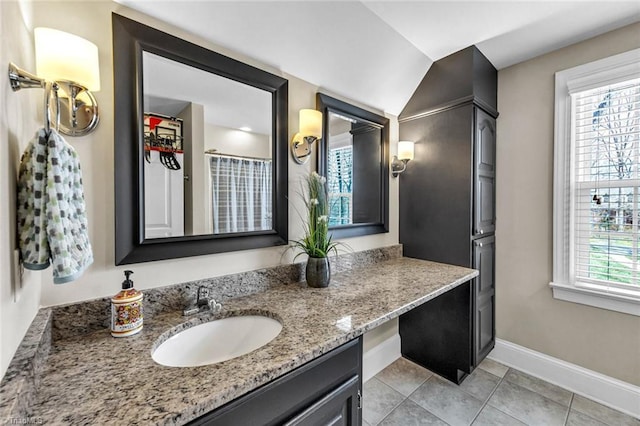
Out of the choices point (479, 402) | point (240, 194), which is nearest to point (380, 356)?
point (479, 402)

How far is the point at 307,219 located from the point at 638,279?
2096mm

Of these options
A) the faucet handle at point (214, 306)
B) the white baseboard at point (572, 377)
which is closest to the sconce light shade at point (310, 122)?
the faucet handle at point (214, 306)

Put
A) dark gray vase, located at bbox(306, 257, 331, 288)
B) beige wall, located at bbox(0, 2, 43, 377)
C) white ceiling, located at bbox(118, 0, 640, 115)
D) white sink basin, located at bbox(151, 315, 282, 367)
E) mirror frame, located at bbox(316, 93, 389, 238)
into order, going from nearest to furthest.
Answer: beige wall, located at bbox(0, 2, 43, 377) → white sink basin, located at bbox(151, 315, 282, 367) → white ceiling, located at bbox(118, 0, 640, 115) → dark gray vase, located at bbox(306, 257, 331, 288) → mirror frame, located at bbox(316, 93, 389, 238)

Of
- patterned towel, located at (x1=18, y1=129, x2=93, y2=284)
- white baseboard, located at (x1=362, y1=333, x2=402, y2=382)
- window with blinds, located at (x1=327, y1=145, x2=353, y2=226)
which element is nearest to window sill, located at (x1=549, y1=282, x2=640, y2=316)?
white baseboard, located at (x1=362, y1=333, x2=402, y2=382)

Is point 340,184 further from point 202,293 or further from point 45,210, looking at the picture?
point 45,210

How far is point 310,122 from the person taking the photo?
1476 millimetres

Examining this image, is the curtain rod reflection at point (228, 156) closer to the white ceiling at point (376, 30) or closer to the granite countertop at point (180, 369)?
the white ceiling at point (376, 30)

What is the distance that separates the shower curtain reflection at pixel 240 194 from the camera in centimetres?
129

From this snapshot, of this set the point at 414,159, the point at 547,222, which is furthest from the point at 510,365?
the point at 414,159

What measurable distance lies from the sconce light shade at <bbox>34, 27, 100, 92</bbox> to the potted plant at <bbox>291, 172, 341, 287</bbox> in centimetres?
104

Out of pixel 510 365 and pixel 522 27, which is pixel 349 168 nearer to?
pixel 522 27

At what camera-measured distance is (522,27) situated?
168cm

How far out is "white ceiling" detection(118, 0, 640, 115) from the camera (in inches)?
48.6

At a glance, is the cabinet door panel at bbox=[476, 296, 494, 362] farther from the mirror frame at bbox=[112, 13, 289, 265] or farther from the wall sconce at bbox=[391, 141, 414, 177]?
the mirror frame at bbox=[112, 13, 289, 265]
